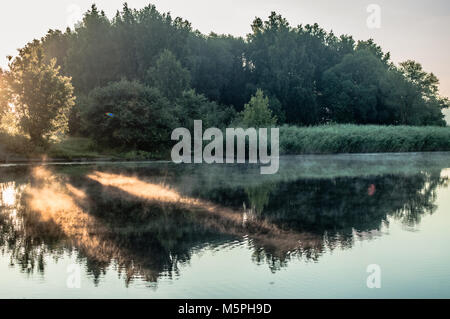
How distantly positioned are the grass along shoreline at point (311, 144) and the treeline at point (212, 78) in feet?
5.45

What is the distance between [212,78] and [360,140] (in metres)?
27.7

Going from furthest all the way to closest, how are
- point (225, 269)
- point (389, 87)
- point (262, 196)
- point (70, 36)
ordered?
point (389, 87) → point (70, 36) → point (262, 196) → point (225, 269)

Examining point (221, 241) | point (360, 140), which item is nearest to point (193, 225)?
point (221, 241)

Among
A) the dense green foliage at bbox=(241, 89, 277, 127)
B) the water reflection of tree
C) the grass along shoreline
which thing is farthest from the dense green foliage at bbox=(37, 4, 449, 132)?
the water reflection of tree

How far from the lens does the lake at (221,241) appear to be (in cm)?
698

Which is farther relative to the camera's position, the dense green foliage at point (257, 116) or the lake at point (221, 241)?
the dense green foliage at point (257, 116)

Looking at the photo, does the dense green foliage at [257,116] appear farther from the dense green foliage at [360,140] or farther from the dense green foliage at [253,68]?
the dense green foliage at [253,68]

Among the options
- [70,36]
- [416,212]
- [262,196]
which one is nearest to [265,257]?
[416,212]

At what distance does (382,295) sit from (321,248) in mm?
2657

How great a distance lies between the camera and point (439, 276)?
7.44 metres

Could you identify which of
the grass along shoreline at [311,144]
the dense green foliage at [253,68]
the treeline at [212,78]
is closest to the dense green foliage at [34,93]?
the grass along shoreline at [311,144]
